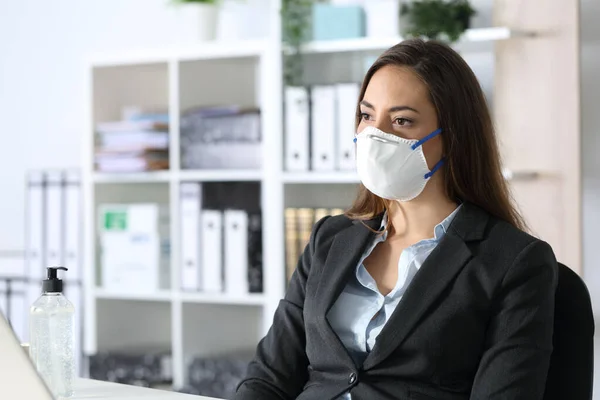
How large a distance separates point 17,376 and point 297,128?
2.11 m

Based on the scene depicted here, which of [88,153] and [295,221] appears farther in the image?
[88,153]

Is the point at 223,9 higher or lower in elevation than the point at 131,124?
higher

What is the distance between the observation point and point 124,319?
3.63 m

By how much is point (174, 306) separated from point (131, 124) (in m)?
0.70

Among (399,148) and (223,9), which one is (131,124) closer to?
(223,9)

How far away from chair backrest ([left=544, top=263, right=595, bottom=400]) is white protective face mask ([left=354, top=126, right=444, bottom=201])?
0.34 meters

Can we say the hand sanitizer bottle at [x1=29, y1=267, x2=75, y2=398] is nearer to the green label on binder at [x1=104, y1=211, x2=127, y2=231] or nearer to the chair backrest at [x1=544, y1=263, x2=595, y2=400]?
the chair backrest at [x1=544, y1=263, x2=595, y2=400]

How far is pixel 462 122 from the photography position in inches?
65.2

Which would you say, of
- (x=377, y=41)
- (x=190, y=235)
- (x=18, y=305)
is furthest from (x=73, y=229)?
(x=377, y=41)

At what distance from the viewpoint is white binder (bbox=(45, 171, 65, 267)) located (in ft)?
12.5

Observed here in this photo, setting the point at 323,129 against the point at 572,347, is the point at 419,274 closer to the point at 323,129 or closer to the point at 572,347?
the point at 572,347

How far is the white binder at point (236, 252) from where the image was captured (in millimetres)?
3297

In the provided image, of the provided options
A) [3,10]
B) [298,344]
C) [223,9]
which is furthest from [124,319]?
[298,344]

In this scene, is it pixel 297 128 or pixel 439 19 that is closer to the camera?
pixel 439 19
